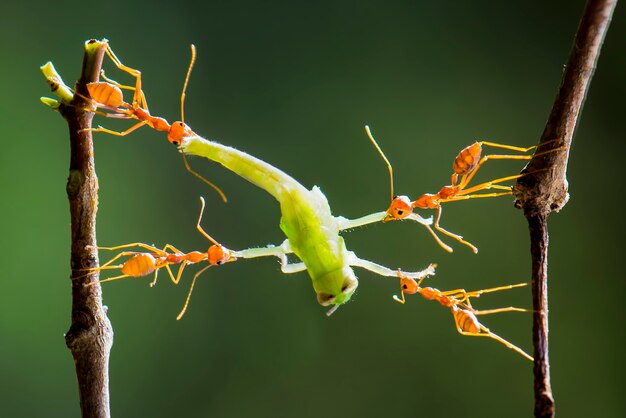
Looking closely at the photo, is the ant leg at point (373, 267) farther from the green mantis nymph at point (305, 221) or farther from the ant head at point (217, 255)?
the ant head at point (217, 255)

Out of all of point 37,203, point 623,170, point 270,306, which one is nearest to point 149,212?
point 37,203

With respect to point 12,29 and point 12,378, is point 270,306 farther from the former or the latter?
point 12,29

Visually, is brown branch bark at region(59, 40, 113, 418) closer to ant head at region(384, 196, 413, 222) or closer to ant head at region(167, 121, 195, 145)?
ant head at region(167, 121, 195, 145)

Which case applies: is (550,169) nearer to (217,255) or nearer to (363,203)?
(217,255)

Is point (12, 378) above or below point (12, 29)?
below

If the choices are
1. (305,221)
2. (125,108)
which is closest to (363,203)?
(125,108)
